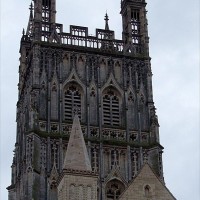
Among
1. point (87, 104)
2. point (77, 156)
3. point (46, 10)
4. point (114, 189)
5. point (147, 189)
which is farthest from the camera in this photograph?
point (46, 10)

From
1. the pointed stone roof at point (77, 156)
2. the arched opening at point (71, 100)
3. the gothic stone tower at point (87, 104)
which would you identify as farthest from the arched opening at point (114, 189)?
the pointed stone roof at point (77, 156)

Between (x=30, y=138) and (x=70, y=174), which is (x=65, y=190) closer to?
(x=70, y=174)

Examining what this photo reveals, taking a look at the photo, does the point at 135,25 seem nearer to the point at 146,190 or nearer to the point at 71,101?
the point at 71,101

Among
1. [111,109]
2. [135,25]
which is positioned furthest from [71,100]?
[135,25]

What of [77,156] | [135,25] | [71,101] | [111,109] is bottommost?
[77,156]

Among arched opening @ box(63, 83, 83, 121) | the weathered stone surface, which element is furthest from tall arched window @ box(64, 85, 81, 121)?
the weathered stone surface

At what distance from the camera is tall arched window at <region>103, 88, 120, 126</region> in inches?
2280

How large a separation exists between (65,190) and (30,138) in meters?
12.9

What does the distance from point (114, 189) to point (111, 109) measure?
587 cm

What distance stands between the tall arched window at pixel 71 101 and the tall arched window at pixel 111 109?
175 cm

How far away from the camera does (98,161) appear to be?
55875 millimetres

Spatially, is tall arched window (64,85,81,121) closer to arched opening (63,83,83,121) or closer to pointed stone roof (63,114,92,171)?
arched opening (63,83,83,121)

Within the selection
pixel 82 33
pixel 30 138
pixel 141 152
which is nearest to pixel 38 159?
pixel 30 138

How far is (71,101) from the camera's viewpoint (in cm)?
5812
